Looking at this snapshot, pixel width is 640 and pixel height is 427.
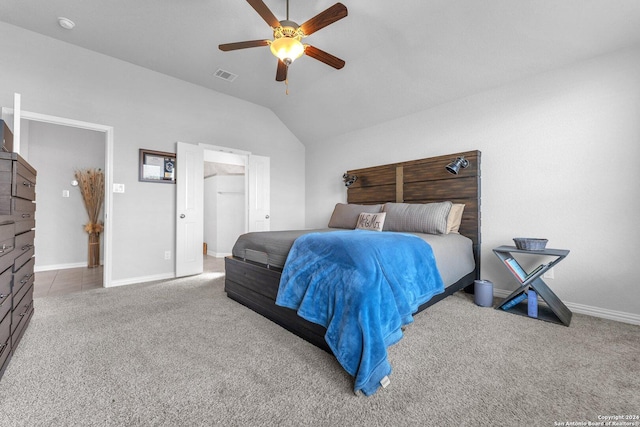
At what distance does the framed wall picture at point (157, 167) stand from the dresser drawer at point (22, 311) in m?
1.90

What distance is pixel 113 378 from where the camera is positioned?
152 centimetres

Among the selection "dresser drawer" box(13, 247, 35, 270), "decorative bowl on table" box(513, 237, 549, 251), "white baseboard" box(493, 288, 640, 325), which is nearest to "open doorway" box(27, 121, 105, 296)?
"dresser drawer" box(13, 247, 35, 270)

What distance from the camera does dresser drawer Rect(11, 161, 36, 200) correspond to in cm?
176

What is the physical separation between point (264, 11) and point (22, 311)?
282cm

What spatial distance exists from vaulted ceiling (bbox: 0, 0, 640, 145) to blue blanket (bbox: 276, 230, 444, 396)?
7.11ft

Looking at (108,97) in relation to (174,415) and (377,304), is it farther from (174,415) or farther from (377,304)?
(377,304)

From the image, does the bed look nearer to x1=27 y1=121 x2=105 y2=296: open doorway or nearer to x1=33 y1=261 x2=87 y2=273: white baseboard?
x1=27 y1=121 x2=105 y2=296: open doorway

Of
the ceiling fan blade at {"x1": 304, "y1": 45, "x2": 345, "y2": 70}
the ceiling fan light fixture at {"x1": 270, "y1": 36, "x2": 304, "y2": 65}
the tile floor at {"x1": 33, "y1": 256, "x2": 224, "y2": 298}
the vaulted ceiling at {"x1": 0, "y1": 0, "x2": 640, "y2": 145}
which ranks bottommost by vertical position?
the tile floor at {"x1": 33, "y1": 256, "x2": 224, "y2": 298}

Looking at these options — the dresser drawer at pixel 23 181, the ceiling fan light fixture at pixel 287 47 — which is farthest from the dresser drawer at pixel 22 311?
the ceiling fan light fixture at pixel 287 47

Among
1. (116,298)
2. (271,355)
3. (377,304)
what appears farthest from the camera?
(116,298)

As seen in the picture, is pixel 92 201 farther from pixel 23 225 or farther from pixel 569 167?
pixel 569 167

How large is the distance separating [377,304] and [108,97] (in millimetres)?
4161

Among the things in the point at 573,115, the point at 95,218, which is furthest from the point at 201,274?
the point at 573,115

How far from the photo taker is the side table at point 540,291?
235cm
